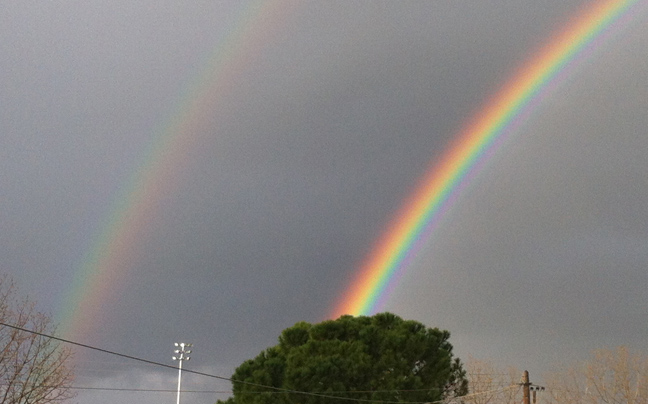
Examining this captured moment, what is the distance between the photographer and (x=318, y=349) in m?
42.0

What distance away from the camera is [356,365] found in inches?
1583

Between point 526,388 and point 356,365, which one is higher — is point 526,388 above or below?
below

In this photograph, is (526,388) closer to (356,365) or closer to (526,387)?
(526,387)

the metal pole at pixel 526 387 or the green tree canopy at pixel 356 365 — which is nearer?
the metal pole at pixel 526 387

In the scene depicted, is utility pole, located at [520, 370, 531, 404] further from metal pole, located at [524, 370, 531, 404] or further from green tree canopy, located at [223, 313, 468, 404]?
green tree canopy, located at [223, 313, 468, 404]

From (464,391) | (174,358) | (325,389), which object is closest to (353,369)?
(325,389)

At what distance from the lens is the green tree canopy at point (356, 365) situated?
4031 cm

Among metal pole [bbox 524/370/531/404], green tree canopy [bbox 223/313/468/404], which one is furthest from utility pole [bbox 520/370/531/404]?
green tree canopy [bbox 223/313/468/404]

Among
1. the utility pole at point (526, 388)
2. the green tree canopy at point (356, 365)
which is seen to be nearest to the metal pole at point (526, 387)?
the utility pole at point (526, 388)

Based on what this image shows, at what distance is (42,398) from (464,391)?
2893 centimetres

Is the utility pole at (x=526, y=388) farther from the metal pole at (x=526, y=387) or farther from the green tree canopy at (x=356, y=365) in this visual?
the green tree canopy at (x=356, y=365)

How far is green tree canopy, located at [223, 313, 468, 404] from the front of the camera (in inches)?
1587

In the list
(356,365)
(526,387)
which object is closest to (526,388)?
(526,387)

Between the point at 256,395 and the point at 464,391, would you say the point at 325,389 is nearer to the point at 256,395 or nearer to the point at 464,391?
the point at 256,395
